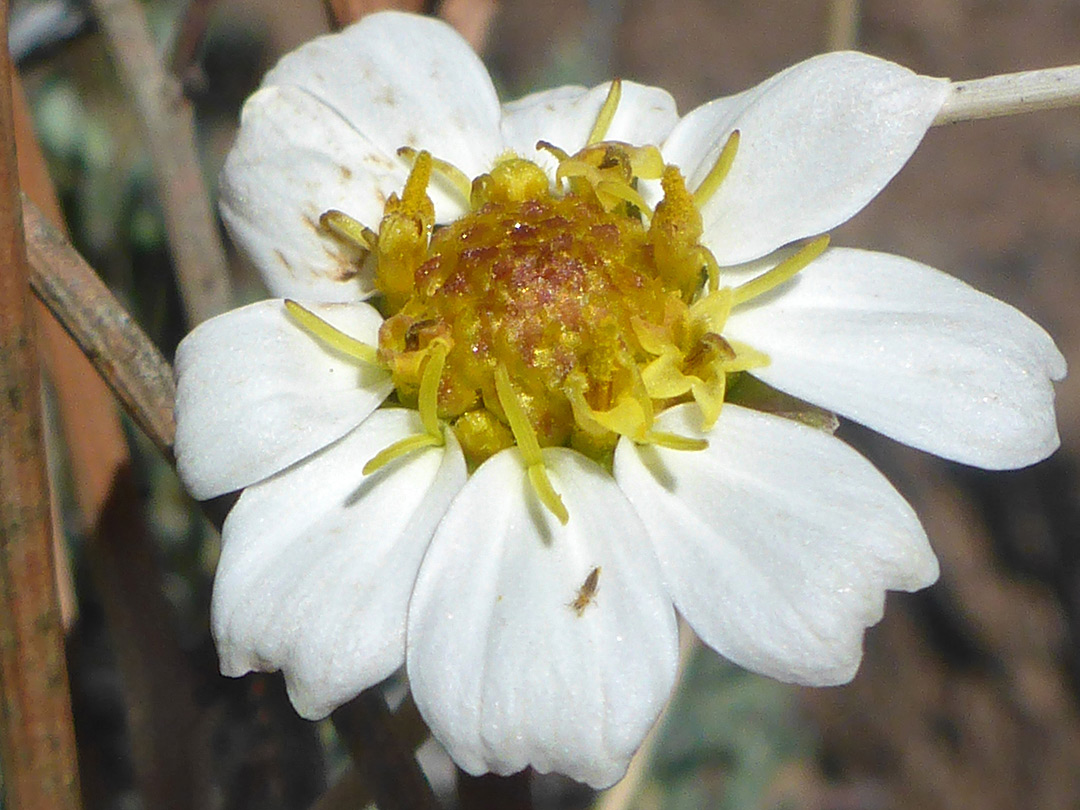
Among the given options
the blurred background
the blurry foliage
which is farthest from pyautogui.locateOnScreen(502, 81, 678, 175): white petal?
the blurry foliage

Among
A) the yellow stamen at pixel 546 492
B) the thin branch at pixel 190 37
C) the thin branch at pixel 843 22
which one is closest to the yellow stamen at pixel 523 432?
the yellow stamen at pixel 546 492

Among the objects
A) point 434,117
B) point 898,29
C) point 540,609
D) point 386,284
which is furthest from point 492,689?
point 898,29

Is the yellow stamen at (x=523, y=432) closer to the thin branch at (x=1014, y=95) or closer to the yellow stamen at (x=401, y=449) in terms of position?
the yellow stamen at (x=401, y=449)

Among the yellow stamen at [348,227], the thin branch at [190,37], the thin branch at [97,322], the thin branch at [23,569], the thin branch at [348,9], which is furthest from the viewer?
the thin branch at [190,37]

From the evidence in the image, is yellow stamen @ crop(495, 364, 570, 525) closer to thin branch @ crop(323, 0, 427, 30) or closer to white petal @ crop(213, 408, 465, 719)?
white petal @ crop(213, 408, 465, 719)

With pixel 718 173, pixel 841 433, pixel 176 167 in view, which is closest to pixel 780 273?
pixel 718 173

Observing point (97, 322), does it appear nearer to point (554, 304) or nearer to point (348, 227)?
point (348, 227)

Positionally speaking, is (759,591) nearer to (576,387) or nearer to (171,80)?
(576,387)
